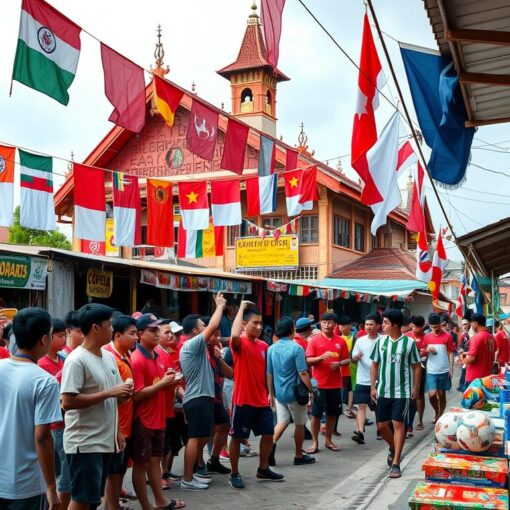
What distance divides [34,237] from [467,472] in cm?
4912

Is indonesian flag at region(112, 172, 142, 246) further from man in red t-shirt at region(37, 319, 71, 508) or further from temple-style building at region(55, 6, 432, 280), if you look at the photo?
temple-style building at region(55, 6, 432, 280)

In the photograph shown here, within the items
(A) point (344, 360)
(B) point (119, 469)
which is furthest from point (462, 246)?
(B) point (119, 469)

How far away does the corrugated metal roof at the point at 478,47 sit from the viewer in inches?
192

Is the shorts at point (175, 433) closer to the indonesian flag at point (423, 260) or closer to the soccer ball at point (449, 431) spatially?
the soccer ball at point (449, 431)

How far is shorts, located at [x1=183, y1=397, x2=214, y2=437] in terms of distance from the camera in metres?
7.43

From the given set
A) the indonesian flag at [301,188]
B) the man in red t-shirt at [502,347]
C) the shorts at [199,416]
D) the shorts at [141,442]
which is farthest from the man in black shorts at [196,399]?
the indonesian flag at [301,188]

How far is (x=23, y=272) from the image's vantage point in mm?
11961

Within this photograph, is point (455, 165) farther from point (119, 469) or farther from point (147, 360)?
point (119, 469)

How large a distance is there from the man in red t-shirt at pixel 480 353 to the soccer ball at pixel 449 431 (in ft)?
15.7

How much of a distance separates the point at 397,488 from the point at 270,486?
1.39 metres

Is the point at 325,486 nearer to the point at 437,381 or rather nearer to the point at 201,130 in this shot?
the point at 437,381

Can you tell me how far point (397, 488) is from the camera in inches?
292

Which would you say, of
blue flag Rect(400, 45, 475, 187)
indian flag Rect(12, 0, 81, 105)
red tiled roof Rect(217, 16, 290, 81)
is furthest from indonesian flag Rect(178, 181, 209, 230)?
red tiled roof Rect(217, 16, 290, 81)

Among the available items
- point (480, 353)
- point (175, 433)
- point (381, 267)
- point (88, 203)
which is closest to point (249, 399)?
point (175, 433)
